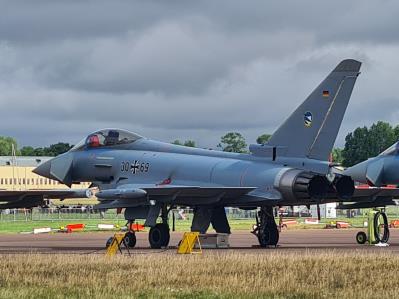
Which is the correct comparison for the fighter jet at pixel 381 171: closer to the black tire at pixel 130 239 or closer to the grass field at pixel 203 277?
the black tire at pixel 130 239

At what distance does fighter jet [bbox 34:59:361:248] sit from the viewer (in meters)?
27.8

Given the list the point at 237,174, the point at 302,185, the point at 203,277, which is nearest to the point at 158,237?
the point at 237,174

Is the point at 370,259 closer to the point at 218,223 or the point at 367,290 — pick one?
the point at 367,290

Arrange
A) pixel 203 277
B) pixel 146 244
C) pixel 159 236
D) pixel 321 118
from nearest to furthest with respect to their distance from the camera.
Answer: pixel 203 277
pixel 321 118
pixel 159 236
pixel 146 244

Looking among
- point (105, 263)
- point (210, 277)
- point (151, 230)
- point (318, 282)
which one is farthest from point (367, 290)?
point (151, 230)

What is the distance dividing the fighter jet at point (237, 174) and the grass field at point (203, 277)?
21.9 feet

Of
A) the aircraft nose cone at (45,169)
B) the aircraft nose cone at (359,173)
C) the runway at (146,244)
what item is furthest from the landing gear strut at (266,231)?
the aircraft nose cone at (45,169)

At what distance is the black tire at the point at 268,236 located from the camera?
30169 mm

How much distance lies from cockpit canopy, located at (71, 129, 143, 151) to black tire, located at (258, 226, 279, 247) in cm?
559

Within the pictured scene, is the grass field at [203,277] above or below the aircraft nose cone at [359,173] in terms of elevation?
below

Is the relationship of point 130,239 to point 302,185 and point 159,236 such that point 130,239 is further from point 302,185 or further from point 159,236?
point 302,185

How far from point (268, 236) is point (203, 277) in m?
13.6

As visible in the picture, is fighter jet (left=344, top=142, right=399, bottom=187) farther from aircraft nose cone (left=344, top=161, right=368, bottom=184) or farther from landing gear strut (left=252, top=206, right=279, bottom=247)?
landing gear strut (left=252, top=206, right=279, bottom=247)

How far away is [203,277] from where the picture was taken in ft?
55.0
